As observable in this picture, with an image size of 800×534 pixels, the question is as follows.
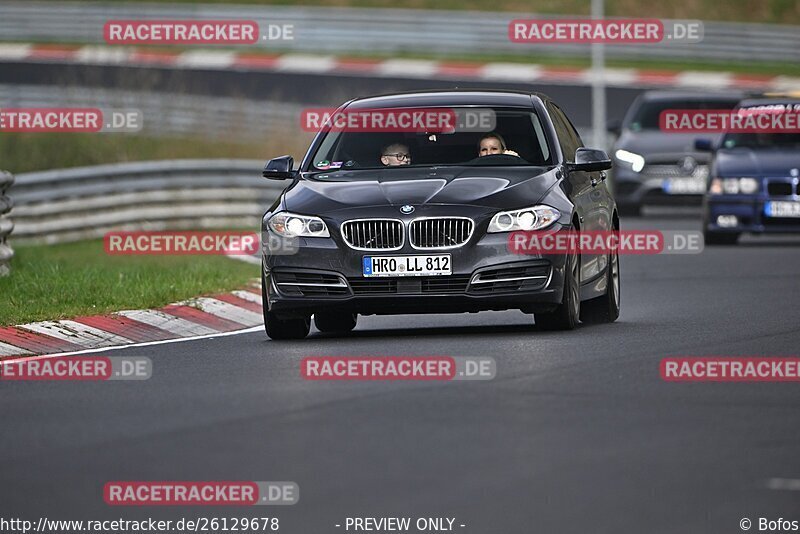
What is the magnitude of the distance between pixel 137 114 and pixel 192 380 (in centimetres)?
1867

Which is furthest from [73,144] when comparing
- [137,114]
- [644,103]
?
[644,103]

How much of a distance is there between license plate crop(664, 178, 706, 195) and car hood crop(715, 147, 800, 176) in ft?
15.4

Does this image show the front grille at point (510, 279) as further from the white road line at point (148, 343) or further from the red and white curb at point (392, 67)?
the red and white curb at point (392, 67)

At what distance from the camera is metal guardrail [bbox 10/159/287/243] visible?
23297 millimetres

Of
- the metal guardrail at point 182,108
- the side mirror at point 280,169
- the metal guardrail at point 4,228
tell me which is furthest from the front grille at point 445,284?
the metal guardrail at point 182,108

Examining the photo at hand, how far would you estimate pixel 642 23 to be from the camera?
166ft

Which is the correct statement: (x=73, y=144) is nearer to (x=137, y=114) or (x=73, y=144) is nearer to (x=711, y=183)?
(x=137, y=114)

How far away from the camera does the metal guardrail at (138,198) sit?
23.3 m

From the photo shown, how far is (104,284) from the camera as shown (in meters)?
15.7

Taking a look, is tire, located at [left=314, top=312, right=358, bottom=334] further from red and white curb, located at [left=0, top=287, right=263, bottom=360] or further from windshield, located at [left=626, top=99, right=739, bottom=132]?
windshield, located at [left=626, top=99, right=739, bottom=132]

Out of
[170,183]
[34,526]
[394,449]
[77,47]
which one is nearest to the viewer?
[34,526]

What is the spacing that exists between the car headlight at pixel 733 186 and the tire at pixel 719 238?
25.2 inches

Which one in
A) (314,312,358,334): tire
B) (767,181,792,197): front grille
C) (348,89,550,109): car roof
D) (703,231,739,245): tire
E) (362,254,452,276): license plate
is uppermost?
(348,89,550,109): car roof

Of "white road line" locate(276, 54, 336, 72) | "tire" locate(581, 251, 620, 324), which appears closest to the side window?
"tire" locate(581, 251, 620, 324)
